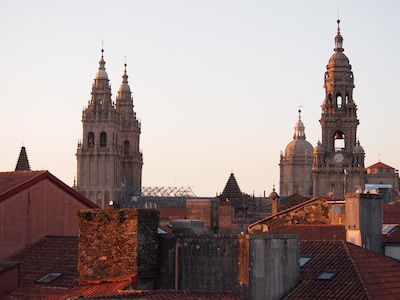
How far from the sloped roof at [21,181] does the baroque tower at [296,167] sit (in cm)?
12403

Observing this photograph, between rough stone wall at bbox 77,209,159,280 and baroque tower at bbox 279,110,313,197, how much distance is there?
132 meters

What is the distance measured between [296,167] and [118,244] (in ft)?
443

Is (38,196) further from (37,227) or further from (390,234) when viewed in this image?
(390,234)

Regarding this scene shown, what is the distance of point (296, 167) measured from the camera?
155500 mm

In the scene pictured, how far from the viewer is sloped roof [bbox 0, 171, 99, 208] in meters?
28.6

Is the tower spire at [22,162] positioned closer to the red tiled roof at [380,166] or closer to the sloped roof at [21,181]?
the sloped roof at [21,181]

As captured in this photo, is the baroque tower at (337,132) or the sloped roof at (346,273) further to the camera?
the baroque tower at (337,132)

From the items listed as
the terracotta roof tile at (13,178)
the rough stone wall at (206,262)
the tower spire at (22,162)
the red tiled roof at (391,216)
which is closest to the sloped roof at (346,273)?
the rough stone wall at (206,262)

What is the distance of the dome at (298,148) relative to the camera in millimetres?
156625

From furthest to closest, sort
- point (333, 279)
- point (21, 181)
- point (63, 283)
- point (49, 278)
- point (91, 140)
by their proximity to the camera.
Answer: point (91, 140), point (21, 181), point (49, 278), point (63, 283), point (333, 279)

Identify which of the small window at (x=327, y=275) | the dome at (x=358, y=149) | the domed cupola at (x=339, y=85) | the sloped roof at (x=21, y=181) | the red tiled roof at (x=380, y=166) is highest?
the domed cupola at (x=339, y=85)

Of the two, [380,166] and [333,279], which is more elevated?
[380,166]

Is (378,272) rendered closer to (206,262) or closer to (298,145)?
(206,262)

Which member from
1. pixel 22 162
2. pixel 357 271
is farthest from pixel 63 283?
pixel 22 162
